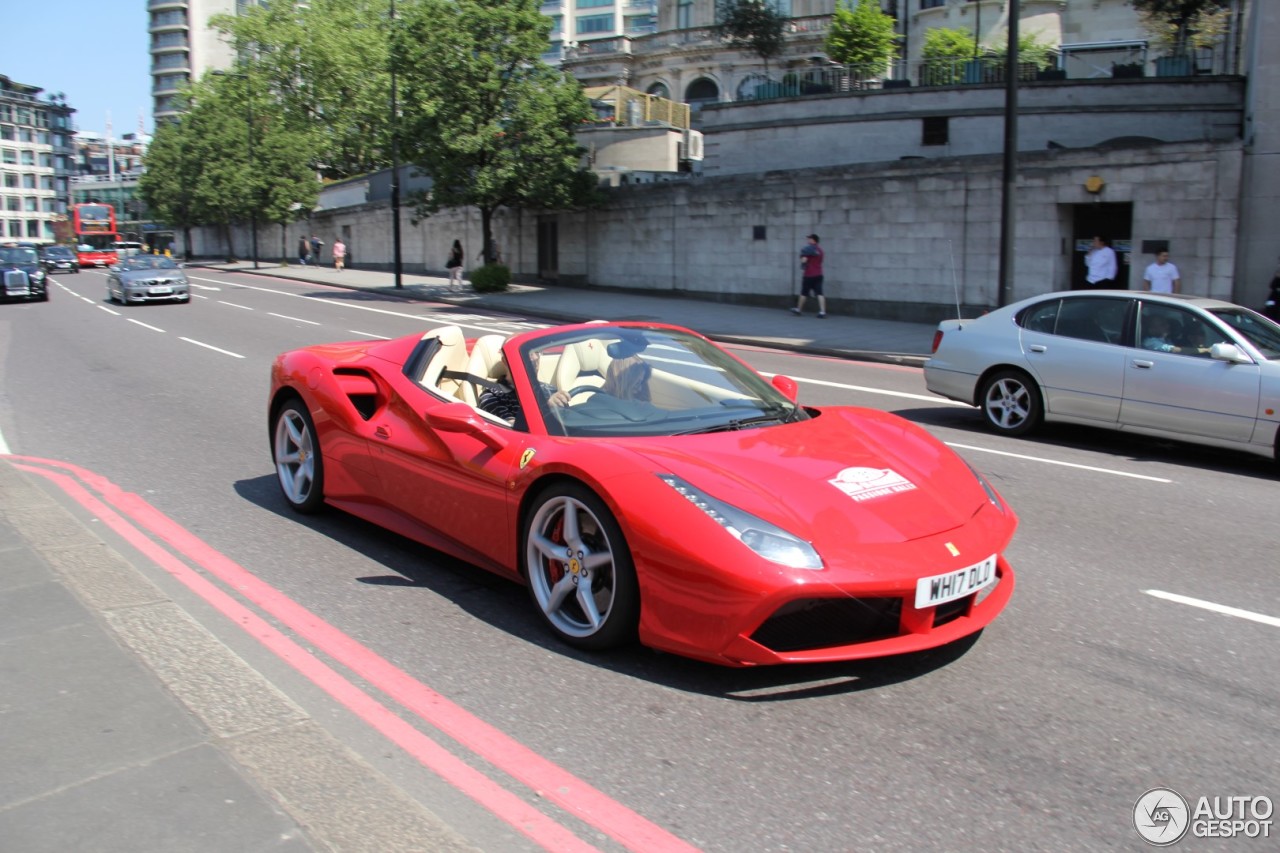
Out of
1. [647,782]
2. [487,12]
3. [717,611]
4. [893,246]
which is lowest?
[647,782]

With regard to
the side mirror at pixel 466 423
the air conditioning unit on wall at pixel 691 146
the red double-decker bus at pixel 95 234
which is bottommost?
the side mirror at pixel 466 423

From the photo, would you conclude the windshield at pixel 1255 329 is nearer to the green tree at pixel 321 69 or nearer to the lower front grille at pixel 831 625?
the lower front grille at pixel 831 625

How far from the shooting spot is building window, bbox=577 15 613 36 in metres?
101

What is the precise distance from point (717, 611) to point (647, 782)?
2.31 feet

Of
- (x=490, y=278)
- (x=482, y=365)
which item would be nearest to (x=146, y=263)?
(x=490, y=278)

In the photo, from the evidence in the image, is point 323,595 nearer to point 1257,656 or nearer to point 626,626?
point 626,626

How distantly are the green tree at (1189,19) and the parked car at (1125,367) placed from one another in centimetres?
2636

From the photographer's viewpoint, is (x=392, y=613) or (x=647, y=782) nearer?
(x=647, y=782)

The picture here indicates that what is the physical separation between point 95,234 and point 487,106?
5156cm

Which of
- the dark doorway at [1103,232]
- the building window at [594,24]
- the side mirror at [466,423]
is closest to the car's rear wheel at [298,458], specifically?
the side mirror at [466,423]

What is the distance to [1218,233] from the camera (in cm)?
1823

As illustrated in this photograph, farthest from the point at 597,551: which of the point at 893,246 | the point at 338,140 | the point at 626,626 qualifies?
the point at 338,140

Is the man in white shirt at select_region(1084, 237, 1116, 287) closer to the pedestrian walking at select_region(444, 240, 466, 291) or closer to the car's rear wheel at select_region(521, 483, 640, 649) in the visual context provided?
the car's rear wheel at select_region(521, 483, 640, 649)

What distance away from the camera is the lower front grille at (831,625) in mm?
3930
